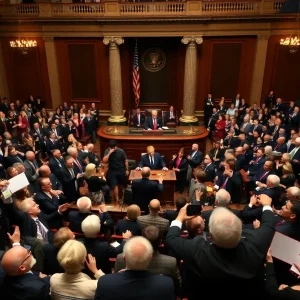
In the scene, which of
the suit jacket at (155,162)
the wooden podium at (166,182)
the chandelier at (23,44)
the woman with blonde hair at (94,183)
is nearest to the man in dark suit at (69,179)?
the woman with blonde hair at (94,183)

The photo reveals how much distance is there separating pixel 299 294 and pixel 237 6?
11.5 metres

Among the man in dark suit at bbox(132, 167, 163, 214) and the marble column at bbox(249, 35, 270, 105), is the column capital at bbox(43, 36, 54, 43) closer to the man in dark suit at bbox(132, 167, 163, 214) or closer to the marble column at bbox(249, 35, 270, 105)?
the marble column at bbox(249, 35, 270, 105)

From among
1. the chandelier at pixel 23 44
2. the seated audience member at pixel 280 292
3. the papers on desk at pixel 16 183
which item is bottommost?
the seated audience member at pixel 280 292

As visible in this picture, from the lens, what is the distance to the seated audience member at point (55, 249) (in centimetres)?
298

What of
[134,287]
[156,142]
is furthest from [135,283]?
[156,142]

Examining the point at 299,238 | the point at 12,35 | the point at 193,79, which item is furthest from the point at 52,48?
the point at 299,238

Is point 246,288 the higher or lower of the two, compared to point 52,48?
lower

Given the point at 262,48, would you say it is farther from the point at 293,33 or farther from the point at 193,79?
the point at 193,79

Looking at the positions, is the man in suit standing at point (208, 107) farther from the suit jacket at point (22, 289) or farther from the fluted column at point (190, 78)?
the suit jacket at point (22, 289)

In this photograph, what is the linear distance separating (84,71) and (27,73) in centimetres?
246

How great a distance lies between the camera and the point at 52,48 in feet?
41.3

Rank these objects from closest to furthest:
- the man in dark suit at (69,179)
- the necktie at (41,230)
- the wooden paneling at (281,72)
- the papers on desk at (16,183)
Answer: the papers on desk at (16,183) < the necktie at (41,230) < the man in dark suit at (69,179) < the wooden paneling at (281,72)

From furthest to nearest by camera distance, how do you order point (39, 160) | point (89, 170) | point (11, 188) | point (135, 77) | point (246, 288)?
1. point (135, 77)
2. point (39, 160)
3. point (89, 170)
4. point (11, 188)
5. point (246, 288)

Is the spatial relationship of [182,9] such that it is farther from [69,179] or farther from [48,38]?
[69,179]
